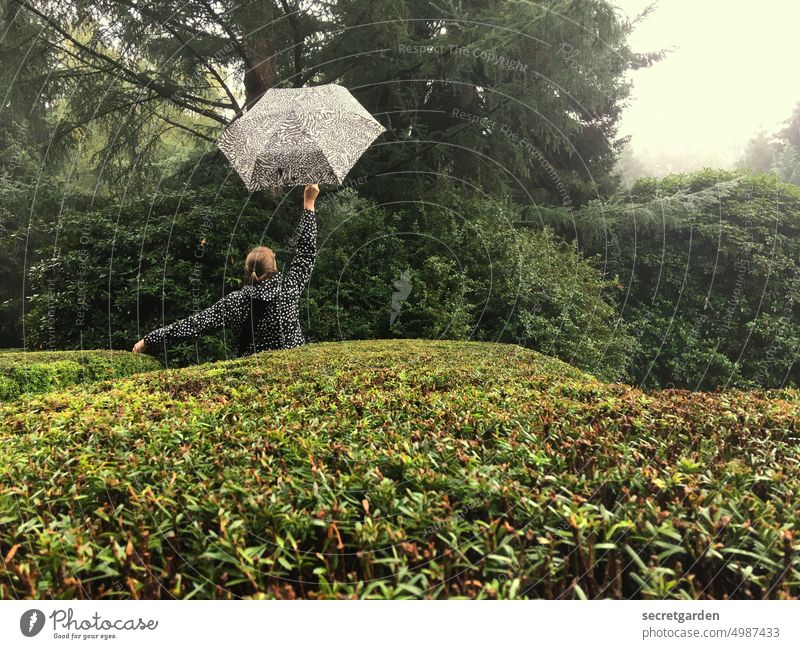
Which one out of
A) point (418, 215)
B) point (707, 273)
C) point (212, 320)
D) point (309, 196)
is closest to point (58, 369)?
point (212, 320)

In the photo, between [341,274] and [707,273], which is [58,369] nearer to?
[341,274]

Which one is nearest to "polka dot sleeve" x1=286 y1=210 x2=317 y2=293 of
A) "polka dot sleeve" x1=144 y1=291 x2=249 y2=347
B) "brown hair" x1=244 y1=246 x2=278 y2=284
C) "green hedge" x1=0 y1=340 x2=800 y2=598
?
"brown hair" x1=244 y1=246 x2=278 y2=284

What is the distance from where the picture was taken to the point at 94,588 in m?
1.38

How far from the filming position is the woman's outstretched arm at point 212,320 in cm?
513

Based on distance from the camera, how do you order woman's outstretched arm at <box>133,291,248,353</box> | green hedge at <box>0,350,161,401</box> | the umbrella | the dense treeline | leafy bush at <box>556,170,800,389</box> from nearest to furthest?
green hedge at <box>0,350,161,401</box>, woman's outstretched arm at <box>133,291,248,353</box>, the umbrella, the dense treeline, leafy bush at <box>556,170,800,389</box>

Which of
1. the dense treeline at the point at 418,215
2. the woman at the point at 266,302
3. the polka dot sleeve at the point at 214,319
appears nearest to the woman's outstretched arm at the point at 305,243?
the woman at the point at 266,302

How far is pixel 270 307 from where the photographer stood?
231 inches

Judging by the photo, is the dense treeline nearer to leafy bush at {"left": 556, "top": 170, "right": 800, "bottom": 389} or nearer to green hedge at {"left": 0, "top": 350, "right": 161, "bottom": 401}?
leafy bush at {"left": 556, "top": 170, "right": 800, "bottom": 389}

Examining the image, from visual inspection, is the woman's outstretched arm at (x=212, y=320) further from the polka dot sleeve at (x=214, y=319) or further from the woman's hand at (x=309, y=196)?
the woman's hand at (x=309, y=196)

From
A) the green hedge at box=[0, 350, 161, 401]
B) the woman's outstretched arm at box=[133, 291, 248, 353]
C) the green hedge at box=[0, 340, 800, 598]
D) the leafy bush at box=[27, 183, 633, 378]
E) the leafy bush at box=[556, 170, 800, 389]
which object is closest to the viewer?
the green hedge at box=[0, 340, 800, 598]

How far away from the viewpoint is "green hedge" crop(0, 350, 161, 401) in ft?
16.4

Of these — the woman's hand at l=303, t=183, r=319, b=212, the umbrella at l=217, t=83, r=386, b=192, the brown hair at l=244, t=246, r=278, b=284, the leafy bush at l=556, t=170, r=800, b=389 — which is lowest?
the leafy bush at l=556, t=170, r=800, b=389

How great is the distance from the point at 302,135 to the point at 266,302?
2161 mm

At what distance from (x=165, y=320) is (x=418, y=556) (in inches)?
300
